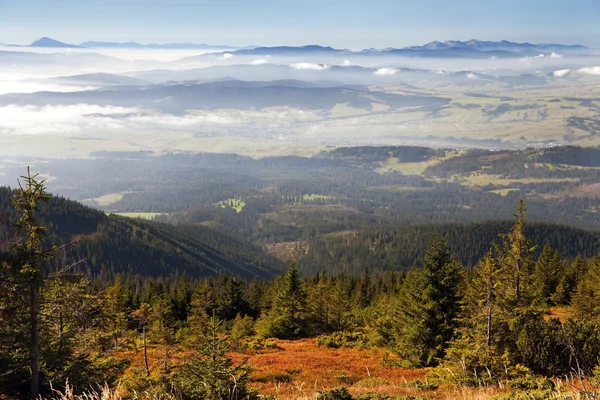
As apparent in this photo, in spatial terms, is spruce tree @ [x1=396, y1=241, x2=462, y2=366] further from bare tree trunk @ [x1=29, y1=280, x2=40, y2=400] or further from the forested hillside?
bare tree trunk @ [x1=29, y1=280, x2=40, y2=400]

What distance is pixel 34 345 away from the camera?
17312mm

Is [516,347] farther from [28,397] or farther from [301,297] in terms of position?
[301,297]

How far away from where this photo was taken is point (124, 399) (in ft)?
40.1

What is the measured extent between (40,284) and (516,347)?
2372 cm

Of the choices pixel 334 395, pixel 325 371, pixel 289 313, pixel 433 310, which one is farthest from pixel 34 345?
pixel 289 313

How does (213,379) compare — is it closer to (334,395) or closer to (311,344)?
(334,395)

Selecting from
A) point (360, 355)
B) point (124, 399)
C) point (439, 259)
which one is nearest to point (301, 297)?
point (360, 355)

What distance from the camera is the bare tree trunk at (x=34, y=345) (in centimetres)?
1709

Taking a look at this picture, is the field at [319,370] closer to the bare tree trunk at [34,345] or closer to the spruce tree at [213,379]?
the bare tree trunk at [34,345]

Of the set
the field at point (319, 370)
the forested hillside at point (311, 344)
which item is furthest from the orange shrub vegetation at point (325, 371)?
the forested hillside at point (311, 344)

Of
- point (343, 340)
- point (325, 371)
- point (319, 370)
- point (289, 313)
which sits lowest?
point (343, 340)

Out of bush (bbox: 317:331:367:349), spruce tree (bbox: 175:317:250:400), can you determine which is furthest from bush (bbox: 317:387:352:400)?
bush (bbox: 317:331:367:349)

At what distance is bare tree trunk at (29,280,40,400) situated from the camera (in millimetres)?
17094

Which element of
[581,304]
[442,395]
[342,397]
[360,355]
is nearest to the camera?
[342,397]
